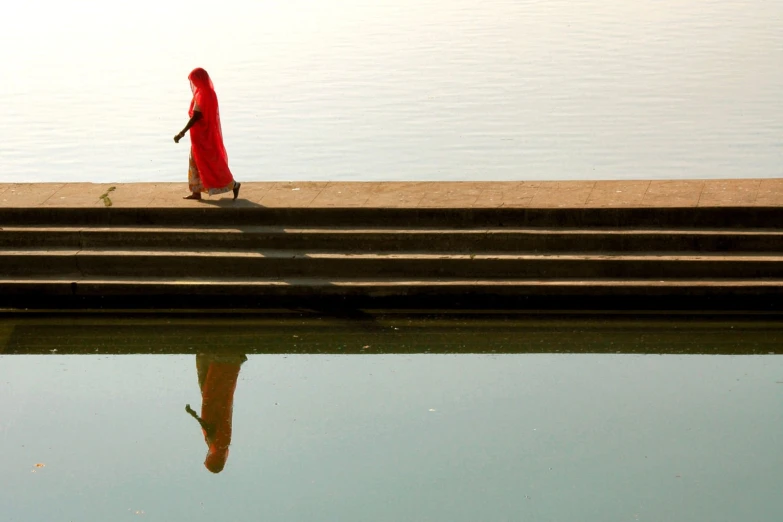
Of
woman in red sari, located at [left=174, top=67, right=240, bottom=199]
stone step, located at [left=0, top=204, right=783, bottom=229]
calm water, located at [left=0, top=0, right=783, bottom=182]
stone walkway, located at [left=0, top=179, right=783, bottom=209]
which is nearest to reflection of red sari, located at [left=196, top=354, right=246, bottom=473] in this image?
stone step, located at [left=0, top=204, right=783, bottom=229]

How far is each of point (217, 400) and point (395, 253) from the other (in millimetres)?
2218

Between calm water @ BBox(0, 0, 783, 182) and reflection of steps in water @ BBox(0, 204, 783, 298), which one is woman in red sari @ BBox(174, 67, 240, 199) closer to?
reflection of steps in water @ BBox(0, 204, 783, 298)

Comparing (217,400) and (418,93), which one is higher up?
(217,400)

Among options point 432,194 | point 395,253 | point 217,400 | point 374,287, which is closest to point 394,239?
point 395,253

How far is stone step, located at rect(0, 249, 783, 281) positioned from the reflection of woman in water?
3.64ft

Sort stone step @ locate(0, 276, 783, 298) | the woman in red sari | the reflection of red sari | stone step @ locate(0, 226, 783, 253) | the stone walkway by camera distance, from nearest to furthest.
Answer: the reflection of red sari → stone step @ locate(0, 276, 783, 298) → stone step @ locate(0, 226, 783, 253) → the stone walkway → the woman in red sari

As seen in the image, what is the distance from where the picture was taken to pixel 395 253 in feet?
Result: 34.7

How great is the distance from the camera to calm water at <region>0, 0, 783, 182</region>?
50.2 ft

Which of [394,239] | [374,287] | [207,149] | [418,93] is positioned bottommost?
[418,93]

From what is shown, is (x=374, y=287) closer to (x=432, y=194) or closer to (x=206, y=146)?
(x=432, y=194)

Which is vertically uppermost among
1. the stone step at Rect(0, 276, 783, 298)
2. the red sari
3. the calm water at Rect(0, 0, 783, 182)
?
the red sari

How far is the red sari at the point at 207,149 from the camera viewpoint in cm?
1115

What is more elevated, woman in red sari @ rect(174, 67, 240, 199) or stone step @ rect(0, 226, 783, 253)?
woman in red sari @ rect(174, 67, 240, 199)

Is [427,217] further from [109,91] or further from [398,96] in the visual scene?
[109,91]
